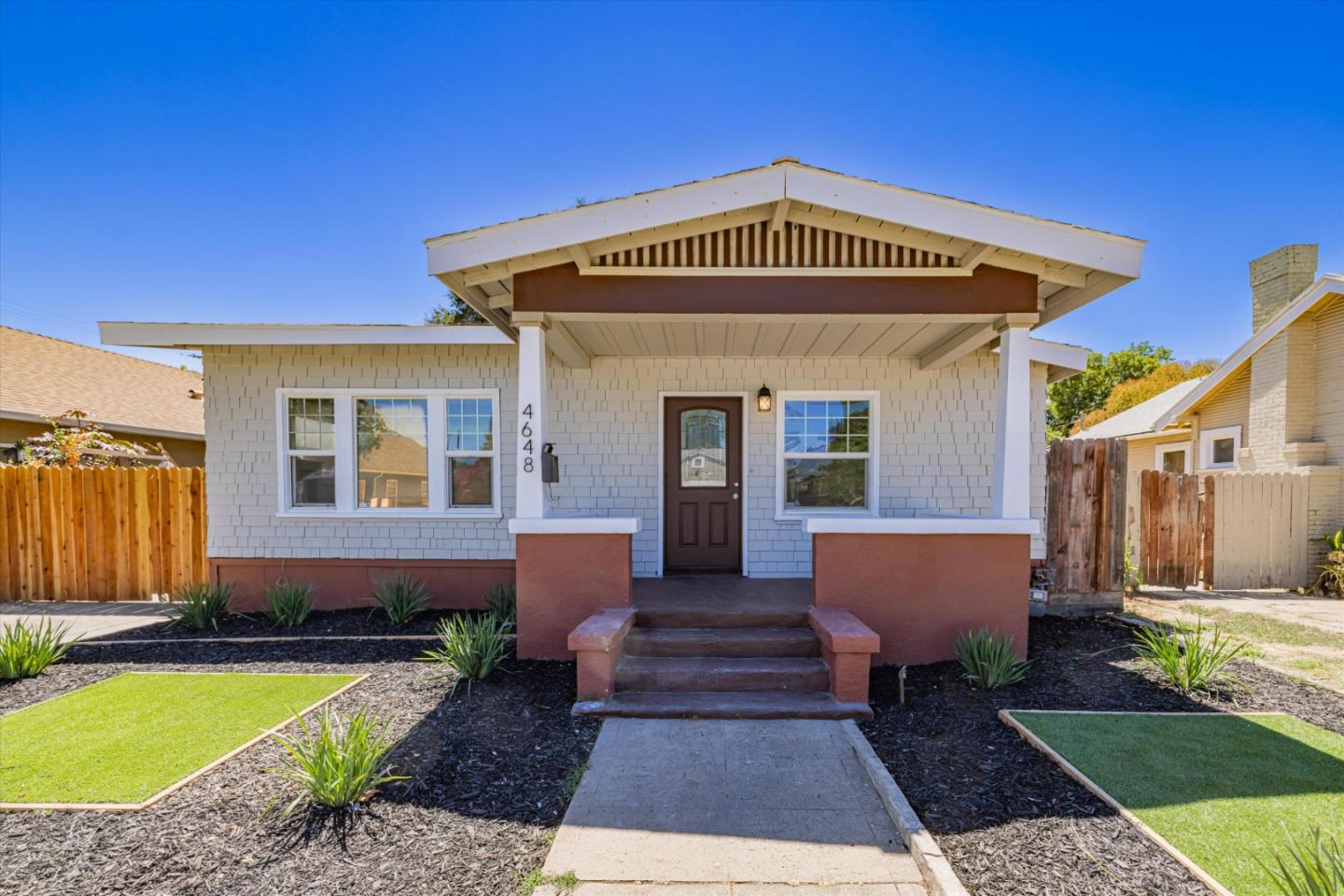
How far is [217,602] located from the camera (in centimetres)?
628

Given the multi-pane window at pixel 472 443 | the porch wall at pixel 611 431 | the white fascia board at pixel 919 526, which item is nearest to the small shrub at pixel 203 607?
the porch wall at pixel 611 431

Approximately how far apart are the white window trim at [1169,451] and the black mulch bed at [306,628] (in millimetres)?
14586

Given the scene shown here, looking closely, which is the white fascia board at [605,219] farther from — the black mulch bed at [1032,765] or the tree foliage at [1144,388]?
the tree foliage at [1144,388]

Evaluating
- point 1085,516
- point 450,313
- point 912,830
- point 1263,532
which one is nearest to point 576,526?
point 912,830

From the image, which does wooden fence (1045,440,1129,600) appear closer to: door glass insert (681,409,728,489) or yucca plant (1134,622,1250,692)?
yucca plant (1134,622,1250,692)

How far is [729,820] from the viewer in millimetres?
2748

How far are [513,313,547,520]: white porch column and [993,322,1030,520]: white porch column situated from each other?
12.2 feet

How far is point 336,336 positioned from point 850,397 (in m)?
5.87

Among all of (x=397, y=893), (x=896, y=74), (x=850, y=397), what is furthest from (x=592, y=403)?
(x=896, y=74)

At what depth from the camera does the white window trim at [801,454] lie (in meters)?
A: 6.75

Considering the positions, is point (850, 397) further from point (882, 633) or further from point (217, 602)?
point (217, 602)

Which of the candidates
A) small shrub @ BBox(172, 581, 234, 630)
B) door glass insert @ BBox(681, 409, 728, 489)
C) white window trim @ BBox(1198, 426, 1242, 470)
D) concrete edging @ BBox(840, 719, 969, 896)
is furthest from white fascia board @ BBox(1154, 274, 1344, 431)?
small shrub @ BBox(172, 581, 234, 630)

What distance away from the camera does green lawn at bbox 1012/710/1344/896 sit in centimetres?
249

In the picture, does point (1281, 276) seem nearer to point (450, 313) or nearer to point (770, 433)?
point (770, 433)
